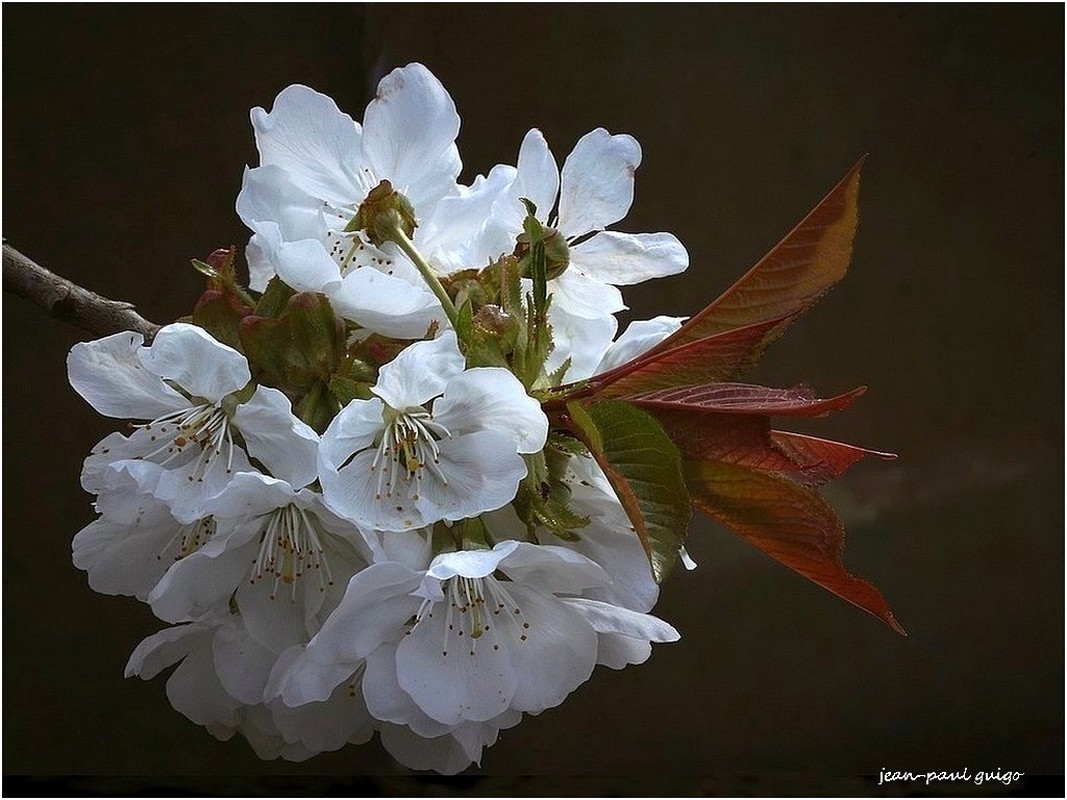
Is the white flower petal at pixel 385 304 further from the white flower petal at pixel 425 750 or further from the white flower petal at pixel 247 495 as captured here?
the white flower petal at pixel 425 750

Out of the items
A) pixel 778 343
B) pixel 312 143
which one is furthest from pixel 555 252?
pixel 778 343

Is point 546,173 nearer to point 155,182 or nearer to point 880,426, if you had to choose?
point 155,182

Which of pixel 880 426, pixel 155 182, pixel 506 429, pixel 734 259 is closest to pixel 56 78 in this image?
pixel 155 182

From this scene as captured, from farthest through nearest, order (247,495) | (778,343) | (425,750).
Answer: (778,343) → (425,750) → (247,495)

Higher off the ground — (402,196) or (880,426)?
(402,196)

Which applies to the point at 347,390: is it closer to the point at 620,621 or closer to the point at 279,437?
the point at 279,437

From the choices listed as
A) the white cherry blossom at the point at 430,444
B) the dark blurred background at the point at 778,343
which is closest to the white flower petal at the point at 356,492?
the white cherry blossom at the point at 430,444

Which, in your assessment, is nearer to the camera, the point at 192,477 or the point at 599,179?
the point at 192,477
